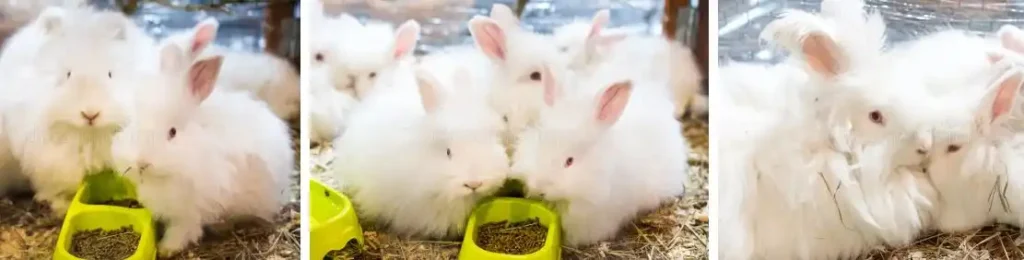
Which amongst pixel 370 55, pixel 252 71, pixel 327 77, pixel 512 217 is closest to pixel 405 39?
pixel 370 55

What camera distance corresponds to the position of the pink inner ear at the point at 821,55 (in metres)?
1.68

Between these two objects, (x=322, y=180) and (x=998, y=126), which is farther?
(x=322, y=180)

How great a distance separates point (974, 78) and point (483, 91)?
1.00 metres

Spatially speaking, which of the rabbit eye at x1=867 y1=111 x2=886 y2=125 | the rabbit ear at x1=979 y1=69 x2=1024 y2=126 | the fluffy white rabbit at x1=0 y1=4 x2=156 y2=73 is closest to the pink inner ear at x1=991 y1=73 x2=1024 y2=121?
the rabbit ear at x1=979 y1=69 x2=1024 y2=126

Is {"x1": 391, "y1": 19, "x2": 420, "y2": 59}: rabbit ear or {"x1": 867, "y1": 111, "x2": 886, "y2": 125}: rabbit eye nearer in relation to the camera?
{"x1": 867, "y1": 111, "x2": 886, "y2": 125}: rabbit eye

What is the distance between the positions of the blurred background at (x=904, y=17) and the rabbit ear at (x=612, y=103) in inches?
8.6

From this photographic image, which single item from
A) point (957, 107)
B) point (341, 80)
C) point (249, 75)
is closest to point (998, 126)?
point (957, 107)

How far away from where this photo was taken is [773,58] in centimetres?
175

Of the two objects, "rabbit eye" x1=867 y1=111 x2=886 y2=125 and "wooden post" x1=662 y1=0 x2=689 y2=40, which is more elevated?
"wooden post" x1=662 y1=0 x2=689 y2=40

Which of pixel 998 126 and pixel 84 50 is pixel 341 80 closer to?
pixel 84 50

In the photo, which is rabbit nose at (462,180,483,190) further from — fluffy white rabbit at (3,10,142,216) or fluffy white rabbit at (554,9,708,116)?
fluffy white rabbit at (3,10,142,216)

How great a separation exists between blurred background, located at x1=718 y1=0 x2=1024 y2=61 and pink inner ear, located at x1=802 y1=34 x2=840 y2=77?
4.3 inches

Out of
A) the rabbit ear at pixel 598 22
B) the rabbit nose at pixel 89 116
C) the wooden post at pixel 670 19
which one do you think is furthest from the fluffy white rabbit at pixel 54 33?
the wooden post at pixel 670 19

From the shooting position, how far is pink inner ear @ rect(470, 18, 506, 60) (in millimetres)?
1796
